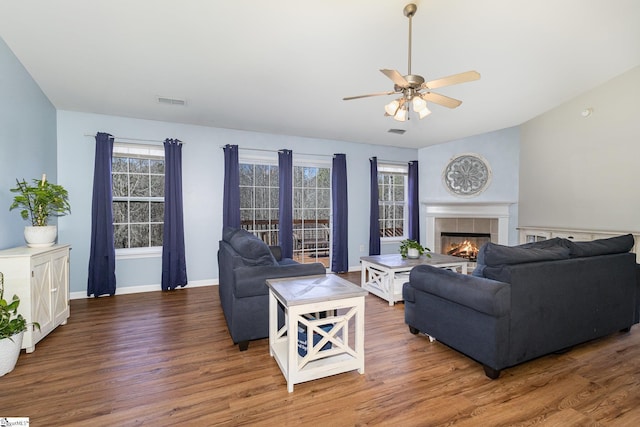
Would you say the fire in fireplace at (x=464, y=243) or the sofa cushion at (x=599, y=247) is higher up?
the sofa cushion at (x=599, y=247)

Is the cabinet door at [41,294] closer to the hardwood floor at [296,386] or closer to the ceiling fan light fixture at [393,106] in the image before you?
the hardwood floor at [296,386]

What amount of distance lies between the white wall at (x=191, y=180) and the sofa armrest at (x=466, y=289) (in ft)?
10.7

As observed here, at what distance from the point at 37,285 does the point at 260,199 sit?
313 cm

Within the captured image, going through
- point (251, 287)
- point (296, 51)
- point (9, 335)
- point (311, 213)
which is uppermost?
point (296, 51)

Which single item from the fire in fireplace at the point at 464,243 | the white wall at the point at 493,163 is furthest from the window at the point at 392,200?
the fire in fireplace at the point at 464,243

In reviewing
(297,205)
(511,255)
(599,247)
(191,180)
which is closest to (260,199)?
(297,205)

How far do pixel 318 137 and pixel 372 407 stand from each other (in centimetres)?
453

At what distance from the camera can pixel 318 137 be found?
5582mm

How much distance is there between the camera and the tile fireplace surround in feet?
18.0

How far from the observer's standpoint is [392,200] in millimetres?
6547

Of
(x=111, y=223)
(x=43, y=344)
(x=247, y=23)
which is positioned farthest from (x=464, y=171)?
(x=43, y=344)

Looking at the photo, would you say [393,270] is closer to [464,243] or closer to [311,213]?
[311,213]

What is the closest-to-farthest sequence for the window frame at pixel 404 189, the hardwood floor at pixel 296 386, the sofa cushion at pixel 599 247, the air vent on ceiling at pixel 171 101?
1. the hardwood floor at pixel 296 386
2. the sofa cushion at pixel 599 247
3. the air vent on ceiling at pixel 171 101
4. the window frame at pixel 404 189

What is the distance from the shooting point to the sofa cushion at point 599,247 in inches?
98.9
